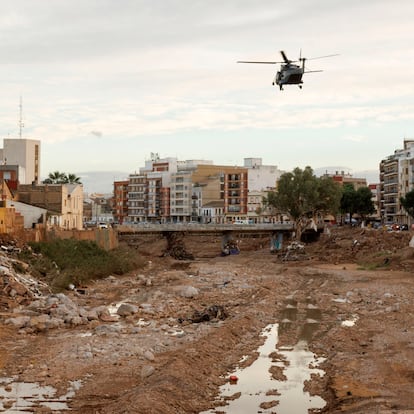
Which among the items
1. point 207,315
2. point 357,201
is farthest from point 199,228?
point 207,315

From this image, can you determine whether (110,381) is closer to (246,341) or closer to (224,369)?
(224,369)

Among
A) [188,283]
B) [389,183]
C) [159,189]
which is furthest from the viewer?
[159,189]

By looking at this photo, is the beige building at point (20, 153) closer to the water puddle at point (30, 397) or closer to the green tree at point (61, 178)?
the green tree at point (61, 178)

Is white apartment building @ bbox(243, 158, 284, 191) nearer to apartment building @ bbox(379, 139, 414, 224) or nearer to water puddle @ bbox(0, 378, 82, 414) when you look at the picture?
apartment building @ bbox(379, 139, 414, 224)

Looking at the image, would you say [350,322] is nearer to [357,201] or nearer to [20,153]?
[357,201]

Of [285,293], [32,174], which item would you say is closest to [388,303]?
[285,293]

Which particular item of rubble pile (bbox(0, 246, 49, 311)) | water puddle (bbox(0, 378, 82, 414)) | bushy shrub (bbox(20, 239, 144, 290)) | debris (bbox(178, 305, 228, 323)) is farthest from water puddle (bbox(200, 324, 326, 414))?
bushy shrub (bbox(20, 239, 144, 290))
